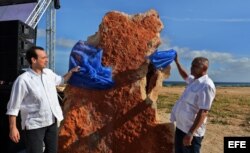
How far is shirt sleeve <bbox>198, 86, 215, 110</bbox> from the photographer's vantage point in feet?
11.9

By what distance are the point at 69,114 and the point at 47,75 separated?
1178mm

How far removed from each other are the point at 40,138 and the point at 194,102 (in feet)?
4.84

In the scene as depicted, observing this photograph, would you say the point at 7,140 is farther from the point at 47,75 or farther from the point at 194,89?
the point at 194,89

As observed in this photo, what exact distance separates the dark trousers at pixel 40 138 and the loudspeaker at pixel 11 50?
5.93ft

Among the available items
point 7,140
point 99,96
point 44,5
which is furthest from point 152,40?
point 44,5

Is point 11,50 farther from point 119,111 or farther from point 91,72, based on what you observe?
point 119,111

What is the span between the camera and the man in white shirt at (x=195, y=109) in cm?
364

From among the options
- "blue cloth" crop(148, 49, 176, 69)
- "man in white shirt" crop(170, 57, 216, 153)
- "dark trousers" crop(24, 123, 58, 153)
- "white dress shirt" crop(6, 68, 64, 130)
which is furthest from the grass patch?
"white dress shirt" crop(6, 68, 64, 130)

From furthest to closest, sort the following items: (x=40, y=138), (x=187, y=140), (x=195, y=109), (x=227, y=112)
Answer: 1. (x=227, y=112)
2. (x=195, y=109)
3. (x=187, y=140)
4. (x=40, y=138)

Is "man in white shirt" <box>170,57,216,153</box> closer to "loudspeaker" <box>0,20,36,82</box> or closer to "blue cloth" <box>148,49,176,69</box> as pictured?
"blue cloth" <box>148,49,176,69</box>

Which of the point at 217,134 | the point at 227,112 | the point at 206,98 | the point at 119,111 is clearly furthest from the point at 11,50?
the point at 227,112

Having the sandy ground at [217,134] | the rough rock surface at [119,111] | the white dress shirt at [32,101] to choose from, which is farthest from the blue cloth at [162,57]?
the sandy ground at [217,134]

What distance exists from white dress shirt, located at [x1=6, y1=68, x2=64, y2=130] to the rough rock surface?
1203 mm

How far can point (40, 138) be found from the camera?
11.7 feet
